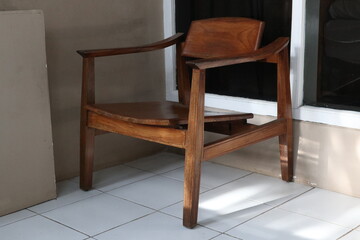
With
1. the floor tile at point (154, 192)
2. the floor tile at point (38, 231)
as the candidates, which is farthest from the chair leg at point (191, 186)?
the floor tile at point (38, 231)

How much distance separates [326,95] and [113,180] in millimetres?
1066

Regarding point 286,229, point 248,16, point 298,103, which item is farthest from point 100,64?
point 286,229

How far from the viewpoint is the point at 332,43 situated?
240 centimetres

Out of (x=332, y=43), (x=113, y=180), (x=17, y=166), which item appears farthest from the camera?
(x=113, y=180)

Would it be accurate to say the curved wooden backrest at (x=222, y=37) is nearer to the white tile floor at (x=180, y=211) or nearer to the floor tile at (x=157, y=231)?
the white tile floor at (x=180, y=211)

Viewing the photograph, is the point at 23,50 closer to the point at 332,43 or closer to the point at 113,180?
the point at 113,180

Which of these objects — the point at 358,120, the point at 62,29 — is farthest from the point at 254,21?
the point at 62,29

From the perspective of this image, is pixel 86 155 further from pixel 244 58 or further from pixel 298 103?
pixel 298 103

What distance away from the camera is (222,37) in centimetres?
251

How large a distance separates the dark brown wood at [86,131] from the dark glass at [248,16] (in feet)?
2.36

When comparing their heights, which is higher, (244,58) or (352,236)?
(244,58)

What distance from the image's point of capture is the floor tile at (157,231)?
2.02 meters

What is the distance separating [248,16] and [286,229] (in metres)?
1.07

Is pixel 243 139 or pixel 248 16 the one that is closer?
Answer: pixel 243 139
